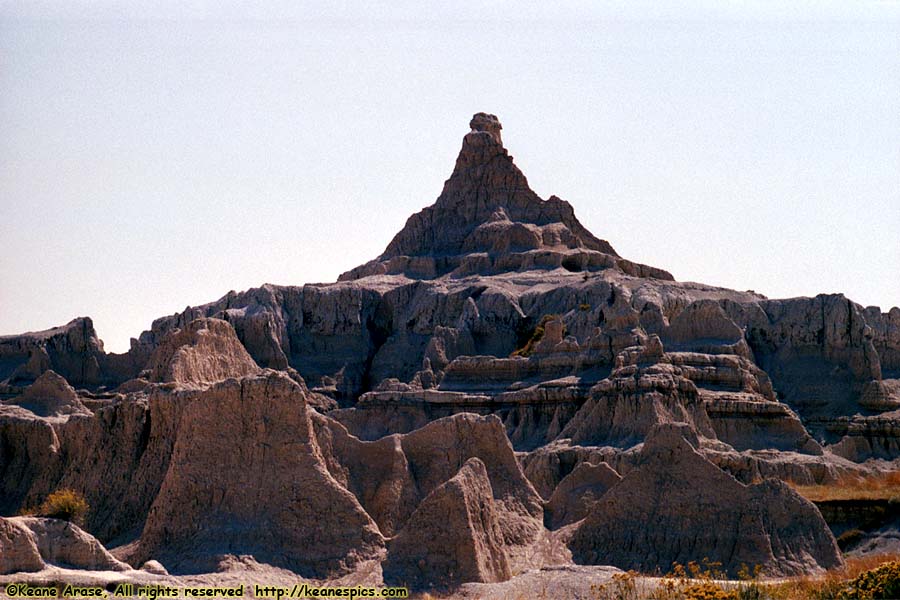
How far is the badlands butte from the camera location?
4153 centimetres

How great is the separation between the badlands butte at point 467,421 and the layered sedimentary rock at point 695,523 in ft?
0.18

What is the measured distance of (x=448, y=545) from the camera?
40.3 m

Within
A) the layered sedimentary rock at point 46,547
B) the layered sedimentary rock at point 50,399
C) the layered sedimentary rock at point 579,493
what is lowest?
the layered sedimentary rock at point 46,547

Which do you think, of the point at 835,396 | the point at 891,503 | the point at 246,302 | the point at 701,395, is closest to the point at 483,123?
the point at 246,302

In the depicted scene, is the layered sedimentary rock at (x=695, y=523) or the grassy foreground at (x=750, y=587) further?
the layered sedimentary rock at (x=695, y=523)

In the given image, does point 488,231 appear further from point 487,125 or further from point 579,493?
point 579,493

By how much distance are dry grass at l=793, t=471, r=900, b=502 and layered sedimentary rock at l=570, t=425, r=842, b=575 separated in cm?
934

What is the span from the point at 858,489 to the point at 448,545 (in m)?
25.1

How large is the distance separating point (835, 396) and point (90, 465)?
45987 millimetres

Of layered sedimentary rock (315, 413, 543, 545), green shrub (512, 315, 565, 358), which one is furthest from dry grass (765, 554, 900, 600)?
green shrub (512, 315, 565, 358)

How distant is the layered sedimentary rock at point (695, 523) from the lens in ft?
141

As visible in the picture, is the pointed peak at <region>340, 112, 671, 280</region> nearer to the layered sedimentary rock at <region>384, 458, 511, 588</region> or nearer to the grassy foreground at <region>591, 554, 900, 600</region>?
the layered sedimentary rock at <region>384, 458, 511, 588</region>

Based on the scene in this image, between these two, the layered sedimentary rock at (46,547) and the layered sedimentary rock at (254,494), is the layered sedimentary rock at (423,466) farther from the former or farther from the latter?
the layered sedimentary rock at (46,547)

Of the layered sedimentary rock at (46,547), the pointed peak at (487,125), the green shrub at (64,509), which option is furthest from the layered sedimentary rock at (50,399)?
the pointed peak at (487,125)
